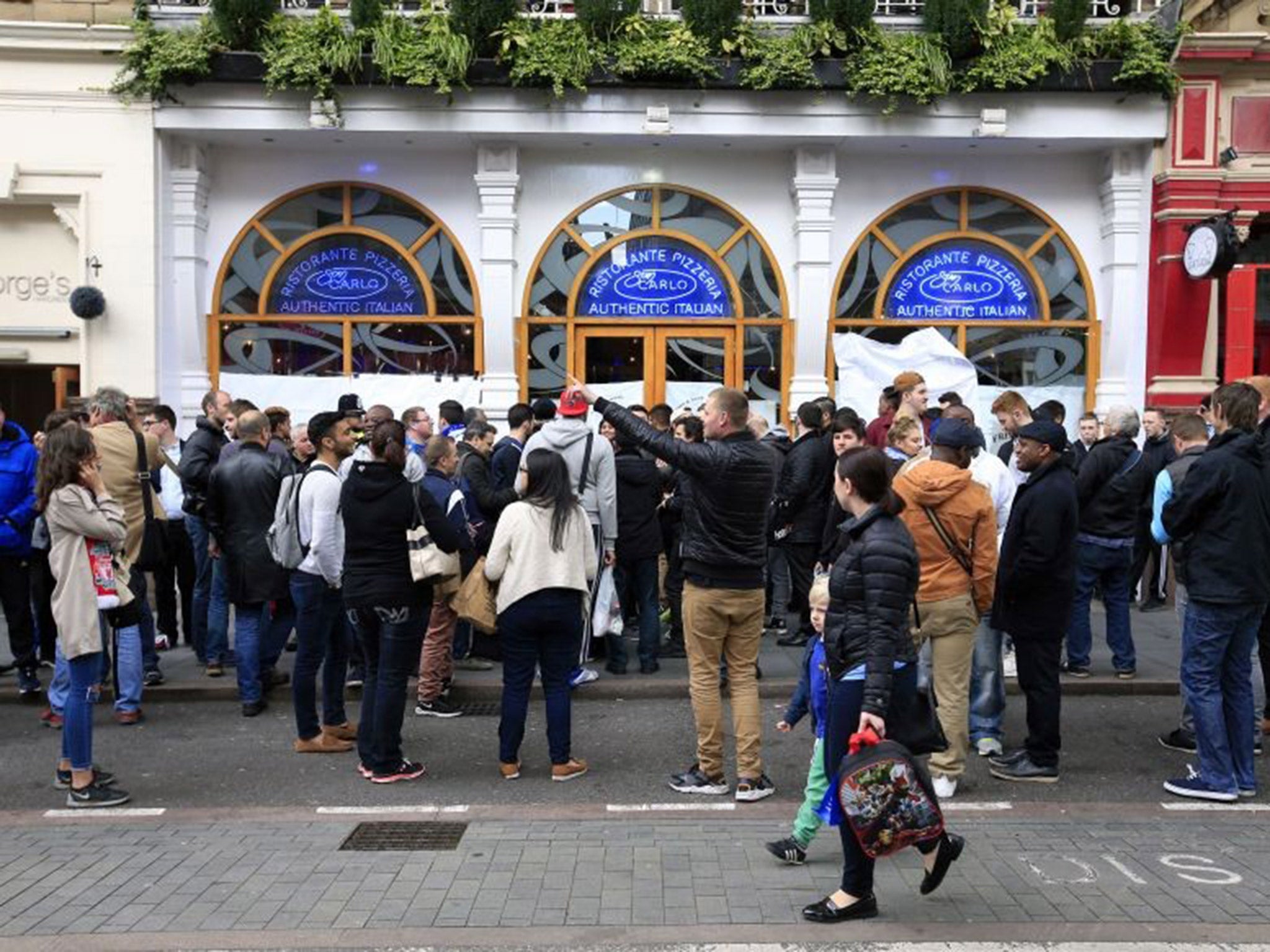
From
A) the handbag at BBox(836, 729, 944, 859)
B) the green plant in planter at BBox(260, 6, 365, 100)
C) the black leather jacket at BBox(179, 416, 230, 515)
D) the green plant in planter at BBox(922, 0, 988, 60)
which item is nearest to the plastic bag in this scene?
the black leather jacket at BBox(179, 416, 230, 515)

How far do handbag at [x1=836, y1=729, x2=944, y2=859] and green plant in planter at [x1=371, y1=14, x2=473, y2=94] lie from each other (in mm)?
9025

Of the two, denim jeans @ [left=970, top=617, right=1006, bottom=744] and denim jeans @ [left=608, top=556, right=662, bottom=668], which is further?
denim jeans @ [left=608, top=556, right=662, bottom=668]

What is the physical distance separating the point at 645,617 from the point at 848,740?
3.93m

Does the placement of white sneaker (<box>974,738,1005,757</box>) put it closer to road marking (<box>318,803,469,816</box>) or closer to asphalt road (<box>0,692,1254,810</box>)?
asphalt road (<box>0,692,1254,810</box>)

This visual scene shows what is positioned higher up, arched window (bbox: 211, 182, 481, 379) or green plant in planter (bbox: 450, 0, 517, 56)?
green plant in planter (bbox: 450, 0, 517, 56)

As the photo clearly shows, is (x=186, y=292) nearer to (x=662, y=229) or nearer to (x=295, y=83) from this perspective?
(x=295, y=83)

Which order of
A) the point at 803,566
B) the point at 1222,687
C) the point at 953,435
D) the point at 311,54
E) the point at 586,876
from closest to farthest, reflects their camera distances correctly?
the point at 586,876 → the point at 953,435 → the point at 1222,687 → the point at 803,566 → the point at 311,54

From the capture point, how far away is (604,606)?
755 centimetres

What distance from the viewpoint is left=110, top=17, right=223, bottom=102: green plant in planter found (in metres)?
11.1

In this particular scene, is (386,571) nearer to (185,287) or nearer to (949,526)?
(949,526)

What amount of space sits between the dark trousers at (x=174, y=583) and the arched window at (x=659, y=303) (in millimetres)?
4666

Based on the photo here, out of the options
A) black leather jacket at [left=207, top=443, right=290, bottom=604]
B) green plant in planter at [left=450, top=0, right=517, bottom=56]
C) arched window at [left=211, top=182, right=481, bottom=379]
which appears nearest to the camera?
black leather jacket at [left=207, top=443, right=290, bottom=604]

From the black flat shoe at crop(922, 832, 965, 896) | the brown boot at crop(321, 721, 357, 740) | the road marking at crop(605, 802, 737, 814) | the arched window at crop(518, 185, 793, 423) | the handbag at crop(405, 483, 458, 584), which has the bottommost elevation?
the road marking at crop(605, 802, 737, 814)

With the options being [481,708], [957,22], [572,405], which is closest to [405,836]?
[481,708]
